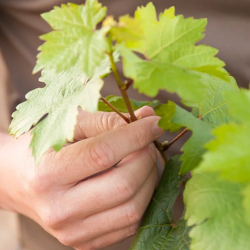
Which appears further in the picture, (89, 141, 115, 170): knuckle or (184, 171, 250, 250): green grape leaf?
(89, 141, 115, 170): knuckle

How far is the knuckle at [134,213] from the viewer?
0.66 m

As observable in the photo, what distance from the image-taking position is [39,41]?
4.20 ft

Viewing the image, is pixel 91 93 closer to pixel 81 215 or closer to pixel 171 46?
pixel 171 46

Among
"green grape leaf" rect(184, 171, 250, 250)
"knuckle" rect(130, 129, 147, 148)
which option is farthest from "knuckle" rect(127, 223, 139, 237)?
"green grape leaf" rect(184, 171, 250, 250)

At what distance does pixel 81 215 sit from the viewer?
0.68 m

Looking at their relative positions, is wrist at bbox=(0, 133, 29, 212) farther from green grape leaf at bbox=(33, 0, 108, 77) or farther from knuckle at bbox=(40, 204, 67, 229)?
green grape leaf at bbox=(33, 0, 108, 77)

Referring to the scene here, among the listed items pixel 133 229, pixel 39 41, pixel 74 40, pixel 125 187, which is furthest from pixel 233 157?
pixel 39 41

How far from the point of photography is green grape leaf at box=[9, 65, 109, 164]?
0.43m

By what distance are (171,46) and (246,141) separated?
0.64 feet

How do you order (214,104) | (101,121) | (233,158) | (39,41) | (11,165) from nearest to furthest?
(233,158) < (214,104) < (101,121) < (11,165) < (39,41)

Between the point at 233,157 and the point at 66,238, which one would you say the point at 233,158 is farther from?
the point at 66,238

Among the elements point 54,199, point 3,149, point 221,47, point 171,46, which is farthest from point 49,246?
point 171,46

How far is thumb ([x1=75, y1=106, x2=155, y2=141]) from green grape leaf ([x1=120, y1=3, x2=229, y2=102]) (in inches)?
9.6

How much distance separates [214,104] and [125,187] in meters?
0.23
